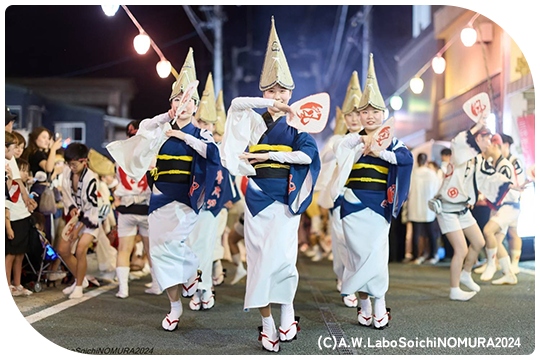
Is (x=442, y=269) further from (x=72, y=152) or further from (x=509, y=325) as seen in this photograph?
(x=72, y=152)

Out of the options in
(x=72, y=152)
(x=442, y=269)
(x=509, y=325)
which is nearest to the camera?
(x=509, y=325)

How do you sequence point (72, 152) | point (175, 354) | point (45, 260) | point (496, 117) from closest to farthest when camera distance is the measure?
point (175, 354)
point (72, 152)
point (45, 260)
point (496, 117)

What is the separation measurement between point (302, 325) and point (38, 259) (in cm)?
319

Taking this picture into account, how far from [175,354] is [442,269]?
18.3ft

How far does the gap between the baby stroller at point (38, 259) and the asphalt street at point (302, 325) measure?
176 mm

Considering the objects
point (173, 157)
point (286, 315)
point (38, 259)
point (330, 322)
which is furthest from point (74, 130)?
point (286, 315)

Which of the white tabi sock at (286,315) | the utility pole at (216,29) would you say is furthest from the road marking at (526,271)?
the utility pole at (216,29)

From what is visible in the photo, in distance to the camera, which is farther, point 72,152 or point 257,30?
point 257,30

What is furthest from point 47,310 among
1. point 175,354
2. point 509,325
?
point 509,325

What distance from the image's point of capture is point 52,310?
5.03m

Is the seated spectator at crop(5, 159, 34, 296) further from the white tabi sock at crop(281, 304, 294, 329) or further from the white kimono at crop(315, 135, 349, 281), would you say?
the white tabi sock at crop(281, 304, 294, 329)

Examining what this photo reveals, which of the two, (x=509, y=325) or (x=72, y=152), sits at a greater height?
(x=72, y=152)

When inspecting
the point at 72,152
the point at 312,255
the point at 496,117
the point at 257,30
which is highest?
the point at 257,30

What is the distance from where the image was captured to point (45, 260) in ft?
21.0
